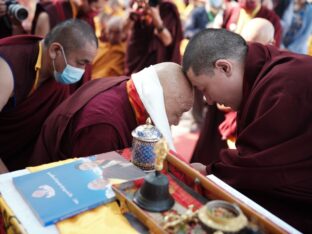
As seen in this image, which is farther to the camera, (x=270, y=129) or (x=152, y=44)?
(x=152, y=44)

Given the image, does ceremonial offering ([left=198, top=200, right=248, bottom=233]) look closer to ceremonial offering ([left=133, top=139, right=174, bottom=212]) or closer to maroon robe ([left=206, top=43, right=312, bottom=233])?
ceremonial offering ([left=133, top=139, right=174, bottom=212])

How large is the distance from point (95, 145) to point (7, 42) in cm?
89

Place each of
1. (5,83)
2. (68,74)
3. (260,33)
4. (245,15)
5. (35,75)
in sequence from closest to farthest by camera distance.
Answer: (5,83)
(35,75)
(68,74)
(260,33)
(245,15)

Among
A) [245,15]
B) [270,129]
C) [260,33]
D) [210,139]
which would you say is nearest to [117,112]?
[270,129]

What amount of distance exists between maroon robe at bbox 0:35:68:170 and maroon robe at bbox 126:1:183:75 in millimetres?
1653

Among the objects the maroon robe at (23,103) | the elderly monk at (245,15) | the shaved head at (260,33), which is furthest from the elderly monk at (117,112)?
the elderly monk at (245,15)

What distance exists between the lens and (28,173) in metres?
1.07

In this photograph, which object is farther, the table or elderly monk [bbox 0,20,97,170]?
elderly monk [bbox 0,20,97,170]

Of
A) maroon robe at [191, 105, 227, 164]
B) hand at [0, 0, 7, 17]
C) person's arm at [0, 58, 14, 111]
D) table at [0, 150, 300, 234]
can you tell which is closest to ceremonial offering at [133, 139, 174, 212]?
table at [0, 150, 300, 234]

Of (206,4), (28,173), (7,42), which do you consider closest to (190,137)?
(7,42)

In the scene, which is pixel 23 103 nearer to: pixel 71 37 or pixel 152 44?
pixel 71 37

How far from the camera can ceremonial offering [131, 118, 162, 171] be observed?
116cm

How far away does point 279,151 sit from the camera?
1197 millimetres

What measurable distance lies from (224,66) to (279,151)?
40cm
